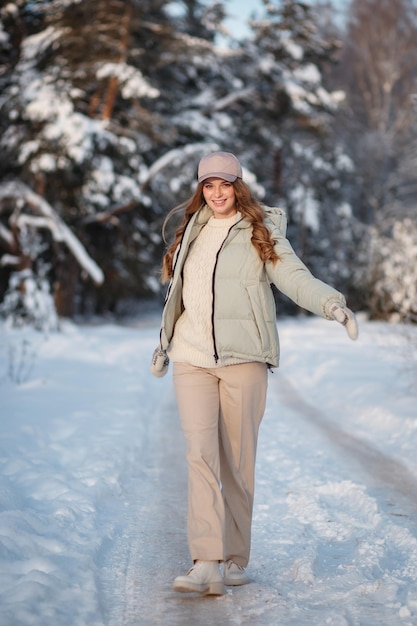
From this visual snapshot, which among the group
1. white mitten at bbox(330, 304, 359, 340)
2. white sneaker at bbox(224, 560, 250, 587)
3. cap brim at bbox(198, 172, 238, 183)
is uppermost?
cap brim at bbox(198, 172, 238, 183)

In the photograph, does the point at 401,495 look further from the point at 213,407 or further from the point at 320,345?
the point at 320,345

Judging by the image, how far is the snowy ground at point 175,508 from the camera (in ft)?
11.1

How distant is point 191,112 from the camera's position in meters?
23.5

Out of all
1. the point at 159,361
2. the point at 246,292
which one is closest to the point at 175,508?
the point at 159,361

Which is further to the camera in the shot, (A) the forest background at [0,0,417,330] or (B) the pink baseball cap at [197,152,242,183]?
(A) the forest background at [0,0,417,330]

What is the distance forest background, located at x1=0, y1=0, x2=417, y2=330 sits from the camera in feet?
61.4

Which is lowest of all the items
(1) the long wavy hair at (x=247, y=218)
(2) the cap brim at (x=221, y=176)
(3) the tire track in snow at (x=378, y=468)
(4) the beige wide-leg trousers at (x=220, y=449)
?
(3) the tire track in snow at (x=378, y=468)

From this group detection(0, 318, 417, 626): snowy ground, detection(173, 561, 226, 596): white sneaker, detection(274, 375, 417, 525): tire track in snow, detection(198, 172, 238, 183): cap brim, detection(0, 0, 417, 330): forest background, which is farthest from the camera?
detection(0, 0, 417, 330): forest background

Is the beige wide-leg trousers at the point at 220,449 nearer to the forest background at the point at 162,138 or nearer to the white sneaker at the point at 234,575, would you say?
the white sneaker at the point at 234,575

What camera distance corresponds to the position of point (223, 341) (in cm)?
366

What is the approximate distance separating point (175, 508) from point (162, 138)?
1660cm

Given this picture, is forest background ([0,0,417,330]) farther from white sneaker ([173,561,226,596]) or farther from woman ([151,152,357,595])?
white sneaker ([173,561,226,596])

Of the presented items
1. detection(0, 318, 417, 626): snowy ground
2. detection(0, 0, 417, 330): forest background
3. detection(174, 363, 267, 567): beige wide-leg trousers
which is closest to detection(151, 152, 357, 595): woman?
detection(174, 363, 267, 567): beige wide-leg trousers

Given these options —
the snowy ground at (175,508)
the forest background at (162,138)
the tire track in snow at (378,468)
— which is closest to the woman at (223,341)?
the snowy ground at (175,508)
